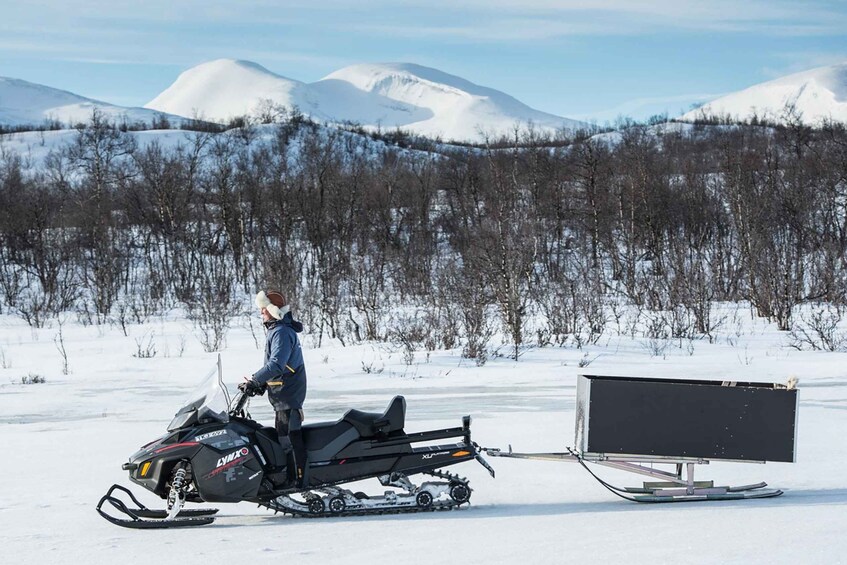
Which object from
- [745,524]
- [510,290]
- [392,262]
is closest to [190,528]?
[745,524]

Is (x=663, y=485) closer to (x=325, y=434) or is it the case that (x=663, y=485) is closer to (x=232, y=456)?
(x=325, y=434)

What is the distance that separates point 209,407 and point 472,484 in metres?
2.83

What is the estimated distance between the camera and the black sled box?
6.93 m

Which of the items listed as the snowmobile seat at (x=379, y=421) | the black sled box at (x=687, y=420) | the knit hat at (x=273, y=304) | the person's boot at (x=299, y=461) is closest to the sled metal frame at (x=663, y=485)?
the black sled box at (x=687, y=420)

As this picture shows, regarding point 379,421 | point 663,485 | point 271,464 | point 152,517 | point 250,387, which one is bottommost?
point 152,517

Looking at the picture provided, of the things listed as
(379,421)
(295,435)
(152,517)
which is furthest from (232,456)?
(379,421)

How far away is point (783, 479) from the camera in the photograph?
8.04m

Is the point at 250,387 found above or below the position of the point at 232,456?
above

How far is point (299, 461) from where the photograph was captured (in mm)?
6918

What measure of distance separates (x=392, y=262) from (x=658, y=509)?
111 feet

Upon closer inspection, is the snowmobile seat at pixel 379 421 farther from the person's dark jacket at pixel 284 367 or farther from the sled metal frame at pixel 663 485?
the sled metal frame at pixel 663 485

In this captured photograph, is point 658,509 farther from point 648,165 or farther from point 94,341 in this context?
point 648,165

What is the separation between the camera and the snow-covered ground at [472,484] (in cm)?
586

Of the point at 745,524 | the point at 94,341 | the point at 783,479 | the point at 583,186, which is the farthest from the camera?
the point at 583,186
